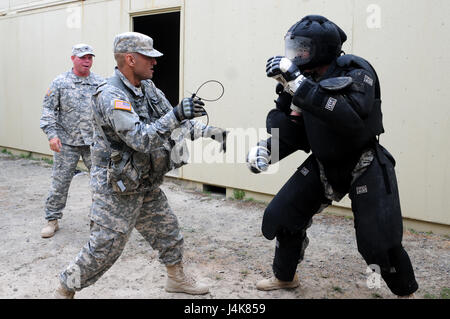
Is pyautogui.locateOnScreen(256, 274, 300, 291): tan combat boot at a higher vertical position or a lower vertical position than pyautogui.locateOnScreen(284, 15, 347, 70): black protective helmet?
lower

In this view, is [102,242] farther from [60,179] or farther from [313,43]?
[60,179]

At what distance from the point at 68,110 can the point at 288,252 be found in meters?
3.07

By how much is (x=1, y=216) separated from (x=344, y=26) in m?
4.84

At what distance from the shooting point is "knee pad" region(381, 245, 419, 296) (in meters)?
2.64

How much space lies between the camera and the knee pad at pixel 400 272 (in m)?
2.64

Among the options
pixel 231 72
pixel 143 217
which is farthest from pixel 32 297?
pixel 231 72

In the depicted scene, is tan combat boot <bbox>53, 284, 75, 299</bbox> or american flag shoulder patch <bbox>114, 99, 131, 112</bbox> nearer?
american flag shoulder patch <bbox>114, 99, 131, 112</bbox>

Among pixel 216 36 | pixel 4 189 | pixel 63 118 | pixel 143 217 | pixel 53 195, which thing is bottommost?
pixel 4 189

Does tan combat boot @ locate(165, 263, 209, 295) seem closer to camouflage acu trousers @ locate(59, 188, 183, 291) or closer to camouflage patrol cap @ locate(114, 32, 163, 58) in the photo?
camouflage acu trousers @ locate(59, 188, 183, 291)

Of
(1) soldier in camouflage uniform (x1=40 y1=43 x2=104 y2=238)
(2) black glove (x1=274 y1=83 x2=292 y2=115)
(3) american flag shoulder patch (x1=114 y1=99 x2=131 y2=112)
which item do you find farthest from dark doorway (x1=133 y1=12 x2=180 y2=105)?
(3) american flag shoulder patch (x1=114 y1=99 x2=131 y2=112)

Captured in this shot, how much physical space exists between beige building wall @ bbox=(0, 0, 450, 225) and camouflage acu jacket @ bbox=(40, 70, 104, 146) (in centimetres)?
146

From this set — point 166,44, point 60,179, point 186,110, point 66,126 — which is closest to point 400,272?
point 186,110

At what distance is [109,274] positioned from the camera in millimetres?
3686

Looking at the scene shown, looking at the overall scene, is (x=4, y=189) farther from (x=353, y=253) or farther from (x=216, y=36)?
(x=353, y=253)
